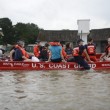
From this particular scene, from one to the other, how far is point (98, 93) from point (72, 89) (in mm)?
896

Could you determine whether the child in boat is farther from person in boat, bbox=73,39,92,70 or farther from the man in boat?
person in boat, bbox=73,39,92,70

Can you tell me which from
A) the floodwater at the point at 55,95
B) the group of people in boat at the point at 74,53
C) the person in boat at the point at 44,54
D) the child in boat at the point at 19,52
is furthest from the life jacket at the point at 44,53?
the floodwater at the point at 55,95

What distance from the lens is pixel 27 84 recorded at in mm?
10672

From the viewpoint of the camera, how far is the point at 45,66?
15.8 meters

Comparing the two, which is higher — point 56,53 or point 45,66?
point 56,53

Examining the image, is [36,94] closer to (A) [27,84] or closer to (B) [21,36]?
(A) [27,84]

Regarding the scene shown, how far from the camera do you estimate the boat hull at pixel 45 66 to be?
15.6m

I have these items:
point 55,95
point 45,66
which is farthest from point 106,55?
point 55,95

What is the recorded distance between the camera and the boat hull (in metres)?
15.6

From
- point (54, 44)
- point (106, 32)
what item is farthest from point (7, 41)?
point (54, 44)

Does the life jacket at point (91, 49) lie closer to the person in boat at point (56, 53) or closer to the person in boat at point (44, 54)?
the person in boat at point (56, 53)

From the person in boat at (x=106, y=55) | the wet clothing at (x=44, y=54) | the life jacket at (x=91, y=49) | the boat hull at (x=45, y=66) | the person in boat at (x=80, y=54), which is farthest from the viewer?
the wet clothing at (x=44, y=54)

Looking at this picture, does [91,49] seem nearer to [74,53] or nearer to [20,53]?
[74,53]

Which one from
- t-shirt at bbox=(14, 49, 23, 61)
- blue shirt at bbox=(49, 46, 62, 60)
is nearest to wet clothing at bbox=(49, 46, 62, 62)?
blue shirt at bbox=(49, 46, 62, 60)
